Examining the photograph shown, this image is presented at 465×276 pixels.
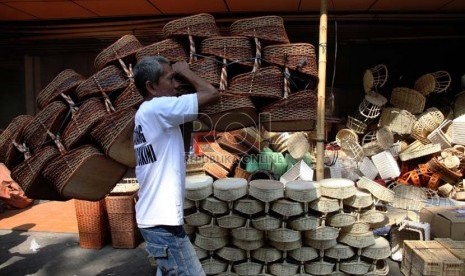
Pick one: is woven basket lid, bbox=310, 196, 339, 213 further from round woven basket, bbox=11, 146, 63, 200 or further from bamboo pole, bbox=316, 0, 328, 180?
round woven basket, bbox=11, 146, 63, 200

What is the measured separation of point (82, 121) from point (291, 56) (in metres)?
1.77

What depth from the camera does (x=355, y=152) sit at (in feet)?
20.2

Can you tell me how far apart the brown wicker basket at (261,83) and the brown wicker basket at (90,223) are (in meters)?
3.33

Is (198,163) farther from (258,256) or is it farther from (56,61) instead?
(56,61)

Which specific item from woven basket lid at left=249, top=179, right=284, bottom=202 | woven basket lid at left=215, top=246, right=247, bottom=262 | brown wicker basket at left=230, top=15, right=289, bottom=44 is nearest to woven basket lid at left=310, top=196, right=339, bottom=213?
woven basket lid at left=249, top=179, right=284, bottom=202

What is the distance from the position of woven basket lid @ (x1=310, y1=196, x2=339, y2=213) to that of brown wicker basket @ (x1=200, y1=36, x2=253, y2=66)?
73.5 inches

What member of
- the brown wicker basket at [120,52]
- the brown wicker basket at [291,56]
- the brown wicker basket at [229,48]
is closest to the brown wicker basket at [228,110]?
the brown wicker basket at [229,48]

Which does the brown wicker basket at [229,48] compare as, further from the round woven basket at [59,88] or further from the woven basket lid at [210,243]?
the woven basket lid at [210,243]

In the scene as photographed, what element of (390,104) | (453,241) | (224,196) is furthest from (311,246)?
(390,104)

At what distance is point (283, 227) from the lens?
160 inches

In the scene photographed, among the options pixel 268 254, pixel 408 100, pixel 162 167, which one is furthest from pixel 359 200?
pixel 408 100

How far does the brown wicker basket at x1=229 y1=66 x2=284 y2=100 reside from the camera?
2.94 meters

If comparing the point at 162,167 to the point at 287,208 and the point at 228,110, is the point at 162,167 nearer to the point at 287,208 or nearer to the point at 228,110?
the point at 228,110

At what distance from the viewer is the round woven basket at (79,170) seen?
2.89m
